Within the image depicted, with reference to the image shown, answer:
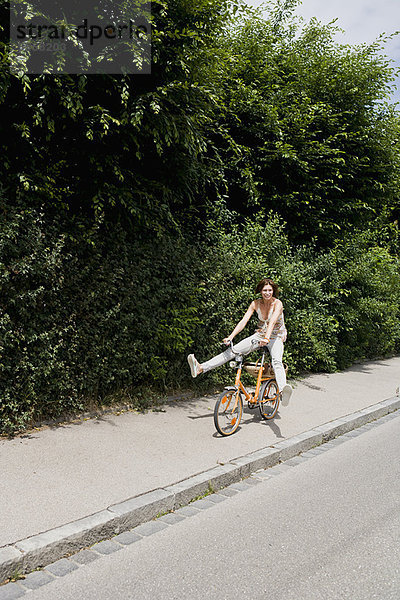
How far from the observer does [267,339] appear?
6.52 m

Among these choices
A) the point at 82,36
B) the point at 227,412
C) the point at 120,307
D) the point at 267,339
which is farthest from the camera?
the point at 120,307

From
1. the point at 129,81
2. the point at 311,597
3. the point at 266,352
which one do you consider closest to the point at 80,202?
the point at 129,81

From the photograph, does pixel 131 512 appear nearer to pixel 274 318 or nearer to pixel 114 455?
pixel 114 455

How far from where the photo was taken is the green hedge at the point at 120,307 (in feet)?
18.4

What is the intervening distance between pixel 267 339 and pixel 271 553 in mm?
3208

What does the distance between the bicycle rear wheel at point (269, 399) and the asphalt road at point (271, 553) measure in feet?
6.14

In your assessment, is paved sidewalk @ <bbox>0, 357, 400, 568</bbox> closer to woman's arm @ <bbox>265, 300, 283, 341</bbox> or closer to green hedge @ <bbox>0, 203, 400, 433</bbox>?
green hedge @ <bbox>0, 203, 400, 433</bbox>

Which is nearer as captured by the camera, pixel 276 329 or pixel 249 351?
pixel 249 351

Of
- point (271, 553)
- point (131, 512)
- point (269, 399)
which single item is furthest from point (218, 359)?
point (271, 553)

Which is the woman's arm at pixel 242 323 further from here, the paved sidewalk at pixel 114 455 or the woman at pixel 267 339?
the paved sidewalk at pixel 114 455

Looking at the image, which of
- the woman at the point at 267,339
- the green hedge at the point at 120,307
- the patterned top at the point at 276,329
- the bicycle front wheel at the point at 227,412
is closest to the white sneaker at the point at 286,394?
the woman at the point at 267,339

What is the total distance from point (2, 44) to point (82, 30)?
1101mm

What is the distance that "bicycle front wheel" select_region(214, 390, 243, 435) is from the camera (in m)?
6.03

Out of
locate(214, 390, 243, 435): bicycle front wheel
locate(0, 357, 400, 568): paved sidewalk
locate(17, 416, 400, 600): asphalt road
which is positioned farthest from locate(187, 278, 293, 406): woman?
locate(17, 416, 400, 600): asphalt road
